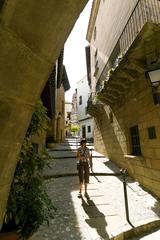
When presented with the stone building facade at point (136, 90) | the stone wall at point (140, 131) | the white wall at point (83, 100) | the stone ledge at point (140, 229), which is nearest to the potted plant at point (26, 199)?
the stone ledge at point (140, 229)

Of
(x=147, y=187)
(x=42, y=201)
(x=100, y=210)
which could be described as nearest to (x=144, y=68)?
(x=147, y=187)

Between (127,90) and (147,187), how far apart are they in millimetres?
3606

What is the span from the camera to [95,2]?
14.4 m

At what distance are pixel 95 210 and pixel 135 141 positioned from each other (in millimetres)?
3395

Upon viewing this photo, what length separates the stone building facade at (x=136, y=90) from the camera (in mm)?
5273

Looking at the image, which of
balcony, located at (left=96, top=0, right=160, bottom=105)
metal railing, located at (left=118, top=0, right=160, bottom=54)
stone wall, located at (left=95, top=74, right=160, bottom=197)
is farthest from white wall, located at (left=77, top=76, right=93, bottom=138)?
metal railing, located at (left=118, top=0, right=160, bottom=54)

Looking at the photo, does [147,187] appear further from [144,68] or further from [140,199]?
[144,68]

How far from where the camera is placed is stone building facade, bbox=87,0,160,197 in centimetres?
527

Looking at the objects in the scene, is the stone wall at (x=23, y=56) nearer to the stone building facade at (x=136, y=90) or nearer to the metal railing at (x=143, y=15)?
the stone building facade at (x=136, y=90)

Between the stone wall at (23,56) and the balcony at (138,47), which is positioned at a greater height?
the balcony at (138,47)

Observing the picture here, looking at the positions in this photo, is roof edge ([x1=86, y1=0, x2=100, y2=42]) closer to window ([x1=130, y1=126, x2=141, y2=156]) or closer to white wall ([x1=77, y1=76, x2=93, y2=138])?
window ([x1=130, y1=126, x2=141, y2=156])

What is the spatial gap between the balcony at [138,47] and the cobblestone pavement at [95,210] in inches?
138

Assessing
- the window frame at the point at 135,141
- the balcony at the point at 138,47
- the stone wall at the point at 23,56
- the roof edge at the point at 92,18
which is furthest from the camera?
the roof edge at the point at 92,18

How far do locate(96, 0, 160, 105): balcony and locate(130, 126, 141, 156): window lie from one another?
1636 mm
